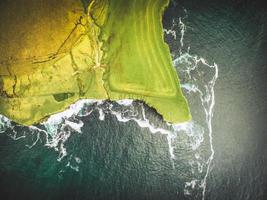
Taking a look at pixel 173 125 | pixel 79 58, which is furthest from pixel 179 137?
pixel 79 58

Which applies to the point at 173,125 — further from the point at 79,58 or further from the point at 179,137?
the point at 79,58

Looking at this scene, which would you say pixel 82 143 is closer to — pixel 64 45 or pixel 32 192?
pixel 32 192

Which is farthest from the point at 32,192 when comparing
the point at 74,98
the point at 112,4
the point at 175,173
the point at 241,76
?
the point at 241,76

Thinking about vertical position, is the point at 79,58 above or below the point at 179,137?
above

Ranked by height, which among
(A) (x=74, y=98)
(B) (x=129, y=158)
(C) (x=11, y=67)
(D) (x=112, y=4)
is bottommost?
(B) (x=129, y=158)

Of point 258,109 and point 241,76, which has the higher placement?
point 241,76
